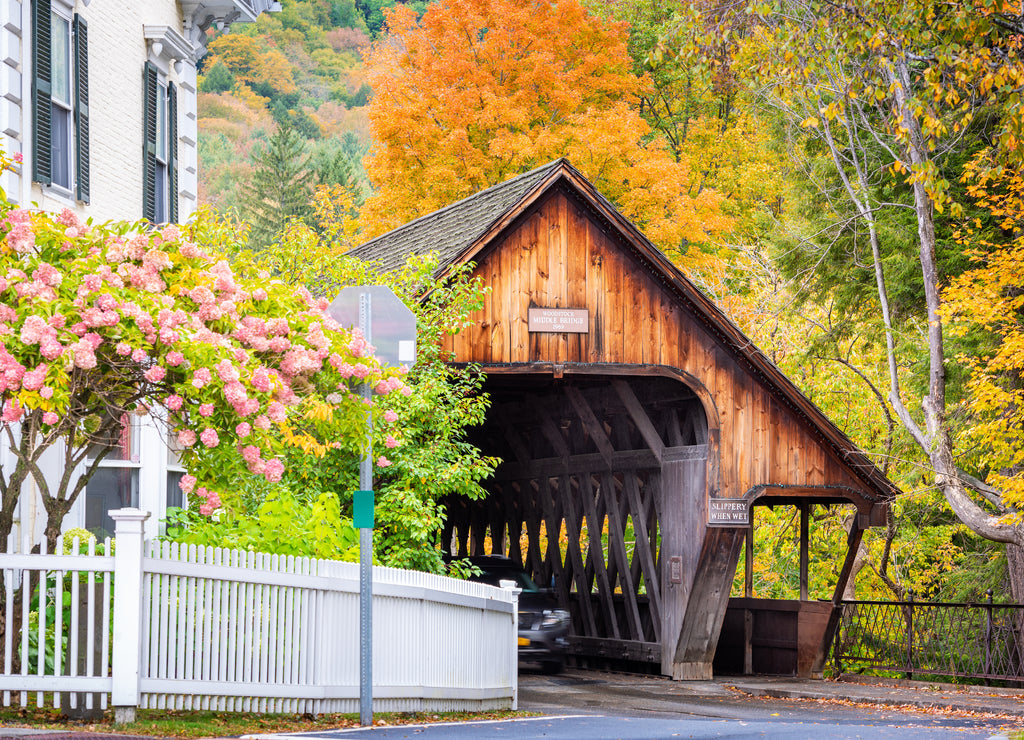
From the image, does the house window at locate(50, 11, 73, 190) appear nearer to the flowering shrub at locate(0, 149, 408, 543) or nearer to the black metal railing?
the flowering shrub at locate(0, 149, 408, 543)

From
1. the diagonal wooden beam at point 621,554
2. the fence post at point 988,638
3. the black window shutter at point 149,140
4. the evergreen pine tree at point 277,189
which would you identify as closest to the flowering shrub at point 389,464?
the black window shutter at point 149,140

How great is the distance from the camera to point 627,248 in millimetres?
18125

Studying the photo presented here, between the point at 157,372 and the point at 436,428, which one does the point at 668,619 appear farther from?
the point at 157,372

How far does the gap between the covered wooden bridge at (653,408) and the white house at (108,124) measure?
→ 399 cm

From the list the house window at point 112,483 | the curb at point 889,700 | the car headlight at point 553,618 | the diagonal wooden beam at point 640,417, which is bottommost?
the curb at point 889,700

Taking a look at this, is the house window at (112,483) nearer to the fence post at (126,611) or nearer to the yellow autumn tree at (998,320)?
the fence post at (126,611)

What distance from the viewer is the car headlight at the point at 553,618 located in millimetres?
20906

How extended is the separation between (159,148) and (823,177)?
11245 mm

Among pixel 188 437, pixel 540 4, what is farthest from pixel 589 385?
pixel 540 4

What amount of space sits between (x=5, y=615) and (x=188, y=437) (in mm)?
1788

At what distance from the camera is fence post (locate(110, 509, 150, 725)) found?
360 inches

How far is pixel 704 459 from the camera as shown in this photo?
19.0 metres

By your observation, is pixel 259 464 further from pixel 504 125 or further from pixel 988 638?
pixel 504 125

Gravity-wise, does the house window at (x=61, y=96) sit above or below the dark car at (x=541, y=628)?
above
